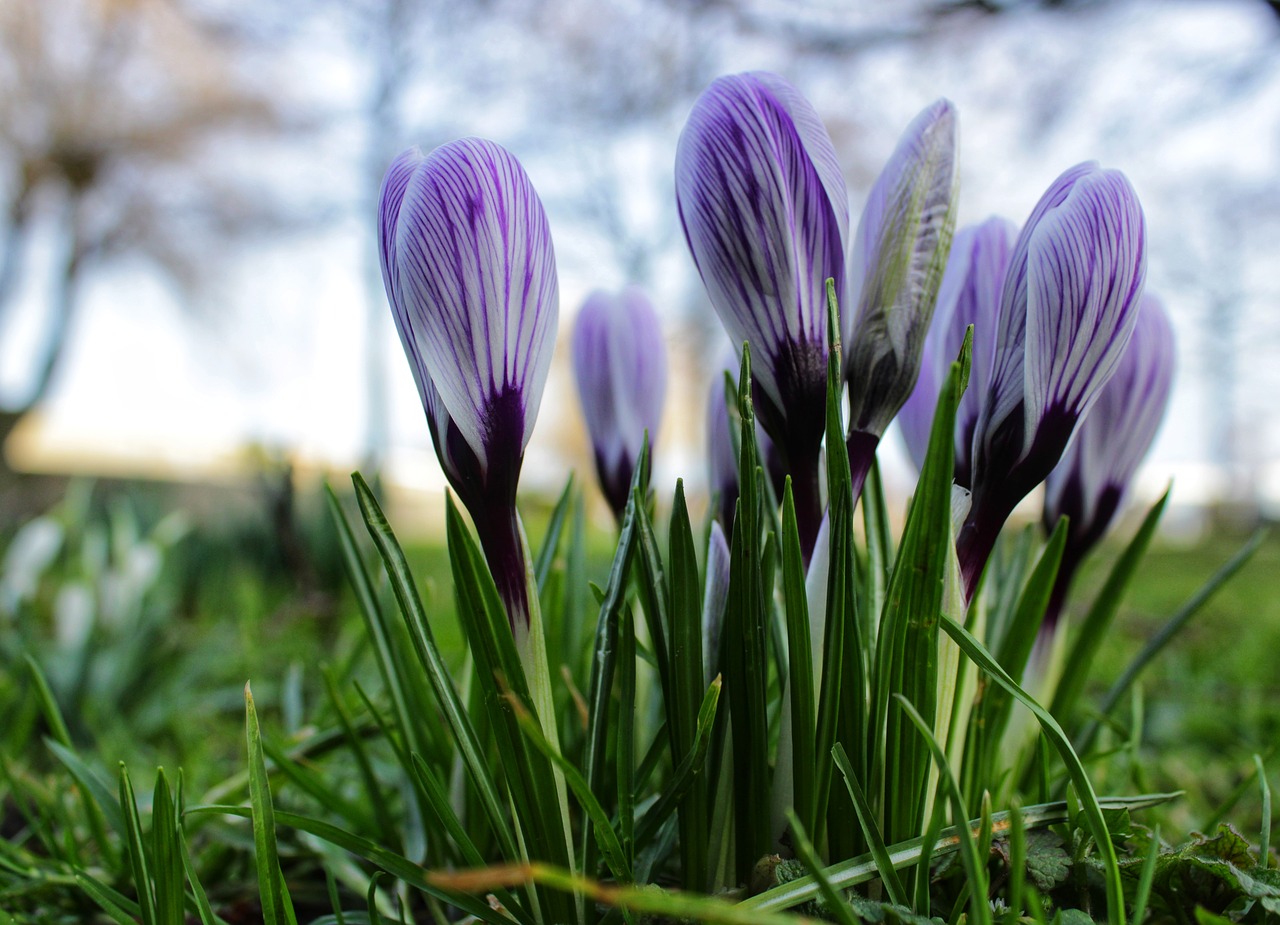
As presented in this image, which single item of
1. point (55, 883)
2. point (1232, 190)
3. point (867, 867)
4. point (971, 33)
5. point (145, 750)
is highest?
point (971, 33)

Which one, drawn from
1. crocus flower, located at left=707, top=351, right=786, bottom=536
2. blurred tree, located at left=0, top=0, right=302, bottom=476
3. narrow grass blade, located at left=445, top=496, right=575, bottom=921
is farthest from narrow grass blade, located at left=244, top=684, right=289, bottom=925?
blurred tree, located at left=0, top=0, right=302, bottom=476

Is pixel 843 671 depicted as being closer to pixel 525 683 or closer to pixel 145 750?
pixel 525 683

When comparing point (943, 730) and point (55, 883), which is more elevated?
point (943, 730)

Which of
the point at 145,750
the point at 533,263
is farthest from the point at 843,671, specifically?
the point at 145,750

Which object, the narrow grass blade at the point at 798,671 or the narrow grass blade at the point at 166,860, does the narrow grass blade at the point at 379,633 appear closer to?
the narrow grass blade at the point at 166,860

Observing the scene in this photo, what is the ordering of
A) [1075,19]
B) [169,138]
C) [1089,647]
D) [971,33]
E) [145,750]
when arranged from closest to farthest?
1. [1089,647]
2. [145,750]
3. [1075,19]
4. [971,33]
5. [169,138]

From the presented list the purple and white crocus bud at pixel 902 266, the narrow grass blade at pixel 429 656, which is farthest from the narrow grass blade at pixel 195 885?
the purple and white crocus bud at pixel 902 266

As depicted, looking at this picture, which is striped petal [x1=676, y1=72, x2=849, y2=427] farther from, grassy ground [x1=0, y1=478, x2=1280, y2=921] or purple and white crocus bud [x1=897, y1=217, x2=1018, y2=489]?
grassy ground [x1=0, y1=478, x2=1280, y2=921]

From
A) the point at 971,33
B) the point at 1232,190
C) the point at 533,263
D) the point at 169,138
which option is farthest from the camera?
the point at 169,138
